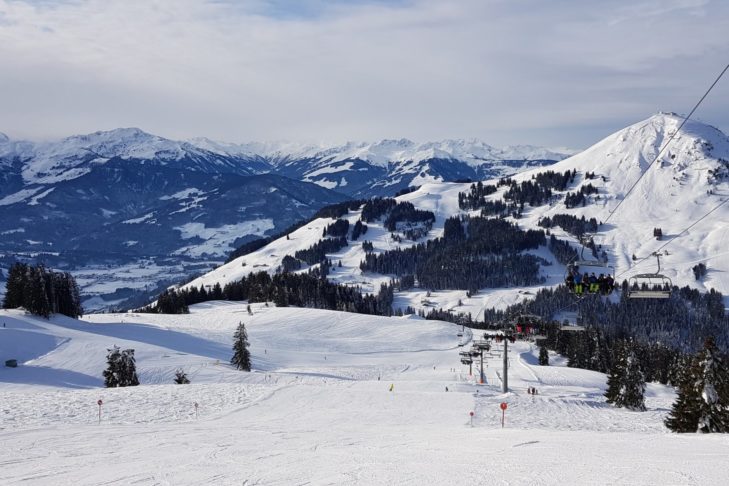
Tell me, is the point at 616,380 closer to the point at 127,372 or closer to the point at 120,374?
the point at 127,372

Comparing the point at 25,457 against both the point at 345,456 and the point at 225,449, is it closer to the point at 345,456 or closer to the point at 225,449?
the point at 225,449

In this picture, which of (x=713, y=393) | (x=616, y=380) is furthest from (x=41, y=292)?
(x=713, y=393)

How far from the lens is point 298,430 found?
3394 centimetres

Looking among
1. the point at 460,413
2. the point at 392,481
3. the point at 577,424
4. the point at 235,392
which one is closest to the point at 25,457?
the point at 392,481

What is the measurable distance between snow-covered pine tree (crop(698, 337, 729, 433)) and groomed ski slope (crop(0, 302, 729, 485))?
3938mm

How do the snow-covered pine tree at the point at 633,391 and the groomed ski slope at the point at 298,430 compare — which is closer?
the groomed ski slope at the point at 298,430

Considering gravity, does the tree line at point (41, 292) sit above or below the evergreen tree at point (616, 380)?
above

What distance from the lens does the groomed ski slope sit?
2058 cm

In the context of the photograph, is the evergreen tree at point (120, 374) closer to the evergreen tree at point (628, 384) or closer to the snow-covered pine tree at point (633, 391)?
the evergreen tree at point (628, 384)

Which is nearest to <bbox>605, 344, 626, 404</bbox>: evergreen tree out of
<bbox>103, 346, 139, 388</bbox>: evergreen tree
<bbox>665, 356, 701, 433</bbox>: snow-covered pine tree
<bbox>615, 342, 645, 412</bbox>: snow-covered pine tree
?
<bbox>615, 342, 645, 412</bbox>: snow-covered pine tree

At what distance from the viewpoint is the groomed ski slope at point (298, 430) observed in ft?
67.5

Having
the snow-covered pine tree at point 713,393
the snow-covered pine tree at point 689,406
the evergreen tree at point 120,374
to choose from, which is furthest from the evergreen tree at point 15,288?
the snow-covered pine tree at point 713,393

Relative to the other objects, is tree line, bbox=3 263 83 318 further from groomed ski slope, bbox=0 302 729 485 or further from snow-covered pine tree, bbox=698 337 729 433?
snow-covered pine tree, bbox=698 337 729 433

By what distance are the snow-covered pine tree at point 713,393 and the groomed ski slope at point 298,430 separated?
12.9 ft
